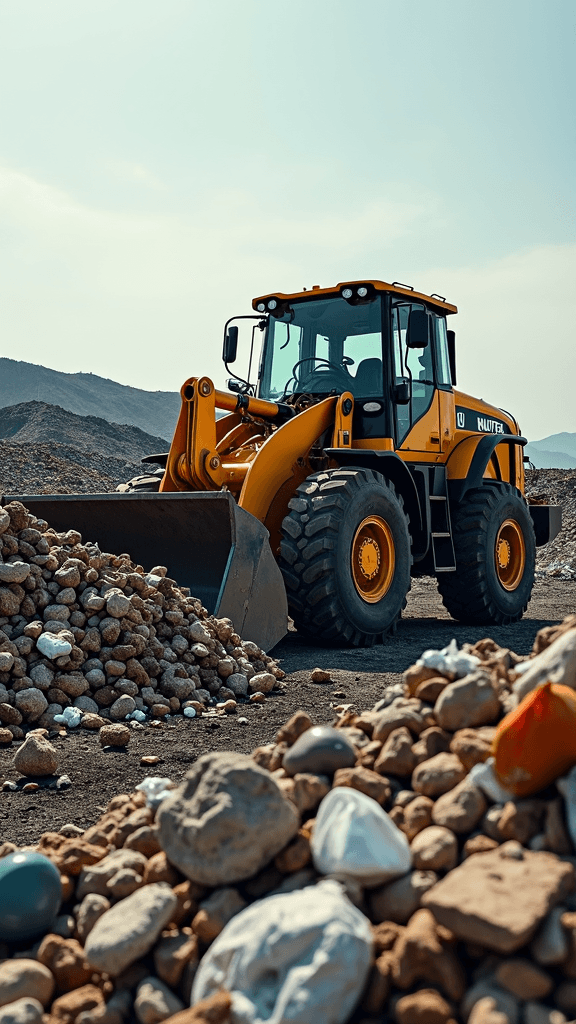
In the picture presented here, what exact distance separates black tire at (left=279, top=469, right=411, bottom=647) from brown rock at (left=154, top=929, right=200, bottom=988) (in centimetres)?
449

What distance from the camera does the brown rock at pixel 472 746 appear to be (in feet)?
7.21

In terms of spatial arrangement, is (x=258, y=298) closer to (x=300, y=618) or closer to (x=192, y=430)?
(x=192, y=430)

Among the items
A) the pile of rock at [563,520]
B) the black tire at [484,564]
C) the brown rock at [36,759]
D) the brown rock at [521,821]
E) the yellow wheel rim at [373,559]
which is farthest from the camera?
the pile of rock at [563,520]

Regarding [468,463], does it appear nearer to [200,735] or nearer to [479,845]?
[200,735]

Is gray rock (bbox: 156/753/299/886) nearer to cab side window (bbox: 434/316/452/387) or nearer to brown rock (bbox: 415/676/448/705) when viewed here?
brown rock (bbox: 415/676/448/705)

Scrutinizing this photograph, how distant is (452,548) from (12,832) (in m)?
5.74

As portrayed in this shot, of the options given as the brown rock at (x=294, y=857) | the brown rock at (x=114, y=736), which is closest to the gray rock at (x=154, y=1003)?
the brown rock at (x=294, y=857)

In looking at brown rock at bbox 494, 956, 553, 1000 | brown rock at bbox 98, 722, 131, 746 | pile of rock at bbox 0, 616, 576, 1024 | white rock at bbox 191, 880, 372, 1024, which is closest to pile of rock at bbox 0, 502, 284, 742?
brown rock at bbox 98, 722, 131, 746

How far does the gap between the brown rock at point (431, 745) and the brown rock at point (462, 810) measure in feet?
0.80

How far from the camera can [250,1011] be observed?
1.73 metres

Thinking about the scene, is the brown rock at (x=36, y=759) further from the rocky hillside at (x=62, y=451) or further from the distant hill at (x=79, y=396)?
the distant hill at (x=79, y=396)

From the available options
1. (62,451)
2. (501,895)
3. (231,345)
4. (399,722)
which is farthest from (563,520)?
(501,895)

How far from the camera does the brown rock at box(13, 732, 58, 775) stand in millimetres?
3902

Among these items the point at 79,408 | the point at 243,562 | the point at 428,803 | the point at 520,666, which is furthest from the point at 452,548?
the point at 79,408
